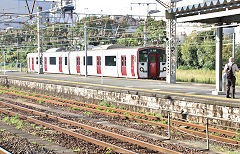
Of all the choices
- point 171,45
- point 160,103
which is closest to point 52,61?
point 171,45

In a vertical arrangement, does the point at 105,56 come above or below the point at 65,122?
above

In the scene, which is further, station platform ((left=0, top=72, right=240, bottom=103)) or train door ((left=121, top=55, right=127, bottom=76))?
train door ((left=121, top=55, right=127, bottom=76))

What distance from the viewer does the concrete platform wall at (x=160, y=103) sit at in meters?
12.3

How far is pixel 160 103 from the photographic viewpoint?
1548cm

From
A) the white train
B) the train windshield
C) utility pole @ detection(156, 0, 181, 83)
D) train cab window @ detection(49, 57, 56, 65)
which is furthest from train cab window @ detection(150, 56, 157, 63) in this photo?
train cab window @ detection(49, 57, 56, 65)

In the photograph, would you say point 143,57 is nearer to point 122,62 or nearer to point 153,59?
point 153,59

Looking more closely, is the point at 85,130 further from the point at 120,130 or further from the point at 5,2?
the point at 5,2

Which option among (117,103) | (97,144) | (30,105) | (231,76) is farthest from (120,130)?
(30,105)

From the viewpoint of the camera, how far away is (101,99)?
1962 cm

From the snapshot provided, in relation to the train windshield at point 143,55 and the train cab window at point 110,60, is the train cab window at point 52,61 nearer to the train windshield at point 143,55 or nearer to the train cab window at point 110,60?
the train cab window at point 110,60

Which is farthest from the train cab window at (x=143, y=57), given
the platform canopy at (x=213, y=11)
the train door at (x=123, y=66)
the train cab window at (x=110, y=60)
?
the platform canopy at (x=213, y=11)

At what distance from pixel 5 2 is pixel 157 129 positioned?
4325 inches

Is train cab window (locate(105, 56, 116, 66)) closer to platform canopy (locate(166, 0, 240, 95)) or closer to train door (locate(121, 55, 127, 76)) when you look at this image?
train door (locate(121, 55, 127, 76))

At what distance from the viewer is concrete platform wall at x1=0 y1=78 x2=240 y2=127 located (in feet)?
40.3
